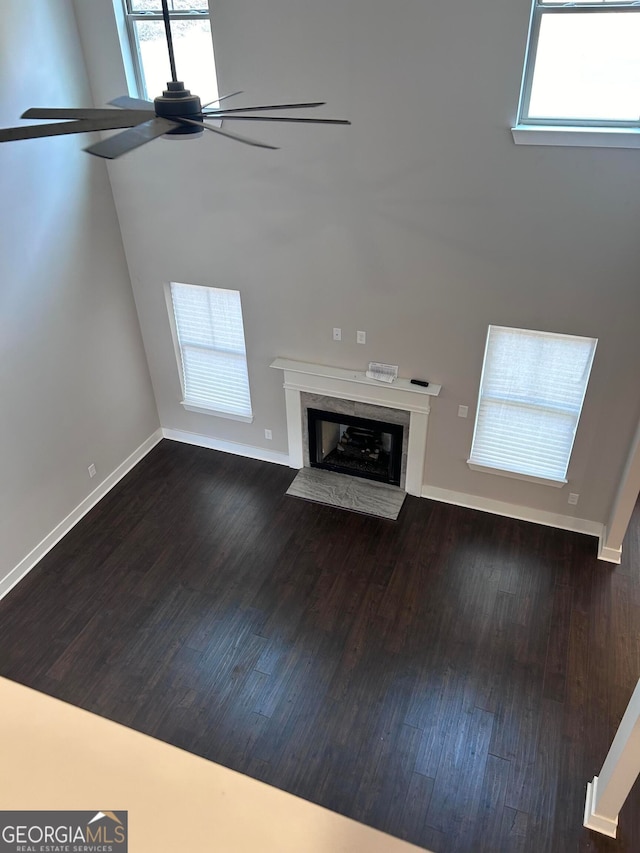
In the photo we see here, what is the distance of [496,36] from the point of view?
438 cm

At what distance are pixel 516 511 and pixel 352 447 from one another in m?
1.99

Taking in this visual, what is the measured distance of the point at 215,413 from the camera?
727cm

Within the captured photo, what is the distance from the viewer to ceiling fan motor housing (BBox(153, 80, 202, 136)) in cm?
263

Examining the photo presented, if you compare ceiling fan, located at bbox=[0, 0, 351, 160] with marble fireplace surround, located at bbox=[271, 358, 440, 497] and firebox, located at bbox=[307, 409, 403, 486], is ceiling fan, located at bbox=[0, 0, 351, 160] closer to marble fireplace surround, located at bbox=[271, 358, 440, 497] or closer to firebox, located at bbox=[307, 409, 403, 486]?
marble fireplace surround, located at bbox=[271, 358, 440, 497]

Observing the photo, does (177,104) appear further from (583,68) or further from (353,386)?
(353,386)

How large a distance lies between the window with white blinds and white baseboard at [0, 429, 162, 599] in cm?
82

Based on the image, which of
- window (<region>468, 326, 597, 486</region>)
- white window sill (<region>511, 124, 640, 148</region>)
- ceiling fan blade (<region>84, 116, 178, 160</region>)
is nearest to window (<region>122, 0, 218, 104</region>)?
white window sill (<region>511, 124, 640, 148</region>)

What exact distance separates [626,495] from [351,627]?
9.03 feet

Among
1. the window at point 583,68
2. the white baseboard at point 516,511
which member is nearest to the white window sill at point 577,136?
the window at point 583,68

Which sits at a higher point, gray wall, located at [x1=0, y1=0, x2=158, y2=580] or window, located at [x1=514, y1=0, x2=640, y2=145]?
window, located at [x1=514, y1=0, x2=640, y2=145]

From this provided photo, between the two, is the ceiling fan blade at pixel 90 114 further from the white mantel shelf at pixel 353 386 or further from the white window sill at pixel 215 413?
the white window sill at pixel 215 413

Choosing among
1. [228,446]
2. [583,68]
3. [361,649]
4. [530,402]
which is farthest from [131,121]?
[228,446]

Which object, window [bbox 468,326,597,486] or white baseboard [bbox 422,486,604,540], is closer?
window [bbox 468,326,597,486]

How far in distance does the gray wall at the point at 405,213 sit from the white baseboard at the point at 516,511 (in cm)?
9
